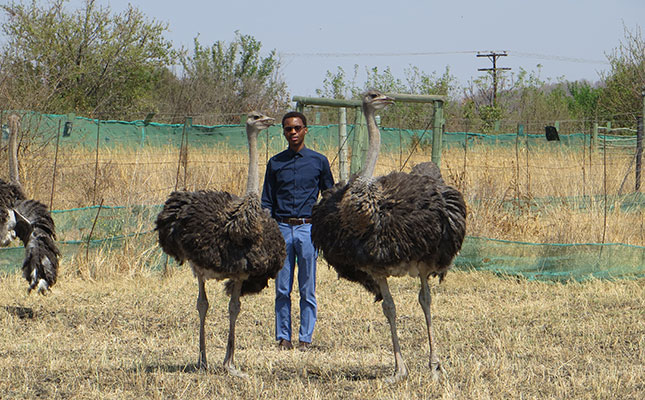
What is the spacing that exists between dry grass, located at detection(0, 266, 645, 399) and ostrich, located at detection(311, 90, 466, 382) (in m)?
0.59

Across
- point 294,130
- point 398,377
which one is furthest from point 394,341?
point 294,130

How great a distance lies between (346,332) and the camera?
24.4ft

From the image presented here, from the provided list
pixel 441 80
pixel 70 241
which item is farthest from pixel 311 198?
pixel 441 80

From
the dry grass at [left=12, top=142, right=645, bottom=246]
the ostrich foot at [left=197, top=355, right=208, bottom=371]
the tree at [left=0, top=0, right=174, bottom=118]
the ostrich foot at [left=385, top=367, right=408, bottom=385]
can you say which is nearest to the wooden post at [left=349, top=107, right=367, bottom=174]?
the dry grass at [left=12, top=142, right=645, bottom=246]

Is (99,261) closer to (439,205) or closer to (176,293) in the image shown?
(176,293)

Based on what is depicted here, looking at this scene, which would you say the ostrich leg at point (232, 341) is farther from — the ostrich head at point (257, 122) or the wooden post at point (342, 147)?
→ the wooden post at point (342, 147)

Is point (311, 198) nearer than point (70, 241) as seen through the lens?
Yes

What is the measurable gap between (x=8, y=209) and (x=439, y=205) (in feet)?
14.8

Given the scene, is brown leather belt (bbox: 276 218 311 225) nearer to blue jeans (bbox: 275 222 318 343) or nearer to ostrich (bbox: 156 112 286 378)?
blue jeans (bbox: 275 222 318 343)

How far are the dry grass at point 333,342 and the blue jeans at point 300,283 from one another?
18 cm

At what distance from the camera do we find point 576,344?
21.9ft

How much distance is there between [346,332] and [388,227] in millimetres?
2147

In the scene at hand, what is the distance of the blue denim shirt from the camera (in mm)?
7000

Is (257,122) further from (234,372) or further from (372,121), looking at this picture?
(234,372)
